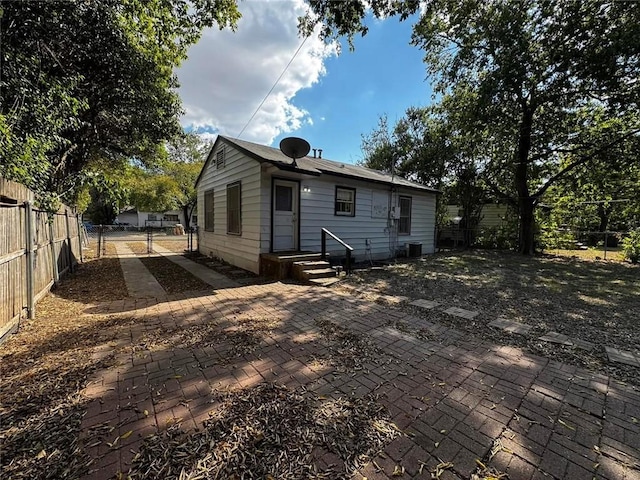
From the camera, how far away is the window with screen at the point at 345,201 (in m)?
8.67

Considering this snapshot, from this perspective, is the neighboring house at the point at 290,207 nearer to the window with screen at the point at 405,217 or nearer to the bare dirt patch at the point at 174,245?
the window with screen at the point at 405,217

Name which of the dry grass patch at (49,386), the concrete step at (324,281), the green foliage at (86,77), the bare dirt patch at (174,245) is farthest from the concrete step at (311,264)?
the bare dirt patch at (174,245)

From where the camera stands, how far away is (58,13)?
16.1 ft

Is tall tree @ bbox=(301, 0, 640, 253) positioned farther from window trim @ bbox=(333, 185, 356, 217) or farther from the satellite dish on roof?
window trim @ bbox=(333, 185, 356, 217)

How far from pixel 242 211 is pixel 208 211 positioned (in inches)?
144

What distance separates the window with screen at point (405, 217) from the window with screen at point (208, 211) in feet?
24.7

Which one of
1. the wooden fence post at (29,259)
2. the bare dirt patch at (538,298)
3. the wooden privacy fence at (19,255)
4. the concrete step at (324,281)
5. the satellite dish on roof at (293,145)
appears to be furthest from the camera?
the satellite dish on roof at (293,145)

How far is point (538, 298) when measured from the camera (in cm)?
540

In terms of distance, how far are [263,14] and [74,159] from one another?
834cm

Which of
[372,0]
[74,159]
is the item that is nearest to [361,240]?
[372,0]

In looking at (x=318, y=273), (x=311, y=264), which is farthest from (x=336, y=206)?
(x=318, y=273)

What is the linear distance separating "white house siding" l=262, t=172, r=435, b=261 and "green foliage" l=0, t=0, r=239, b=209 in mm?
4026

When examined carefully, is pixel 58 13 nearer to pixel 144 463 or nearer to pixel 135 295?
pixel 135 295

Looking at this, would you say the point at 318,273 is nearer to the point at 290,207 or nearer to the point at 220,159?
the point at 290,207
